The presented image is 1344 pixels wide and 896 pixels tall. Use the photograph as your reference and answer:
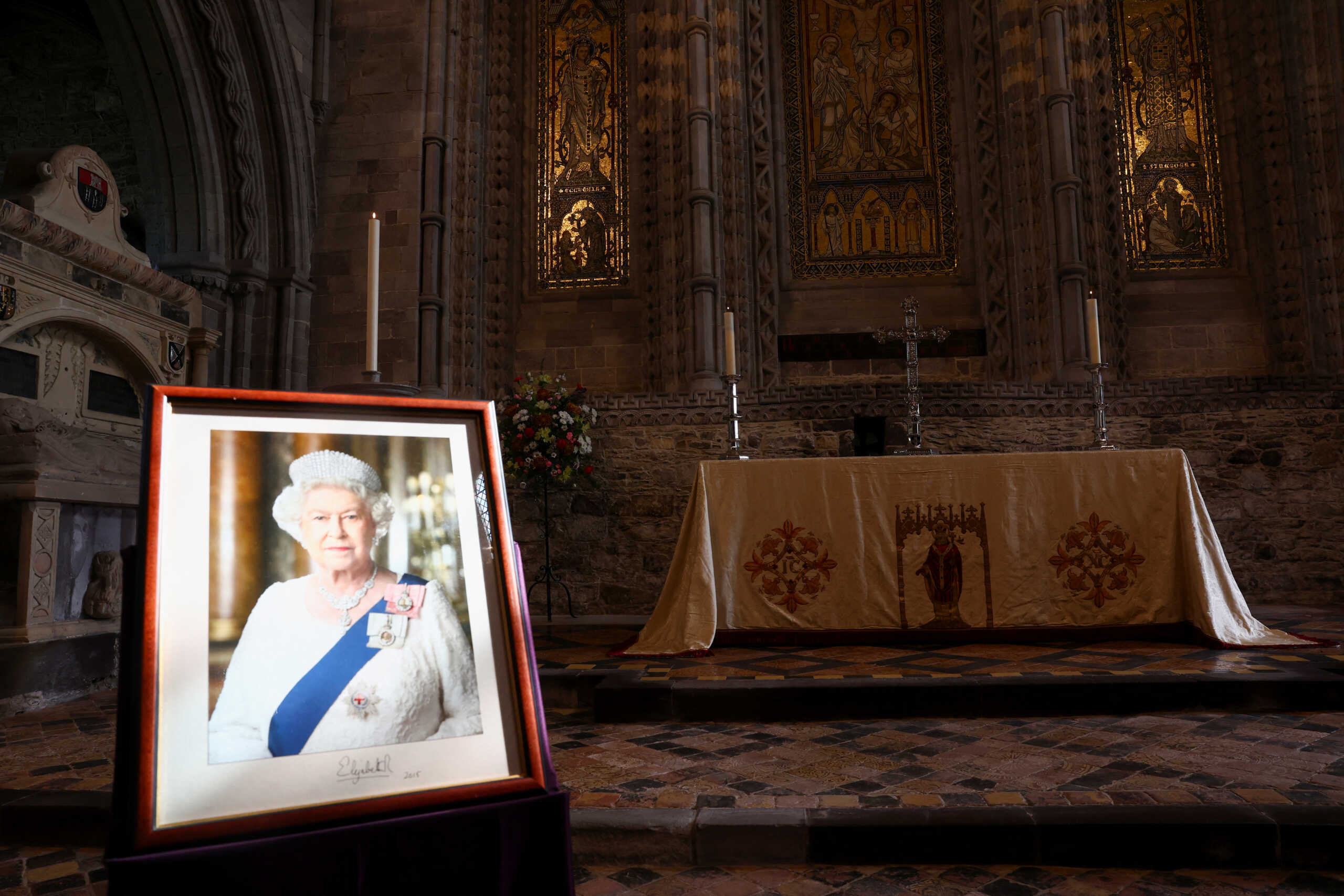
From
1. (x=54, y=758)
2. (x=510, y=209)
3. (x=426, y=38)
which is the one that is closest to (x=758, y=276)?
(x=510, y=209)

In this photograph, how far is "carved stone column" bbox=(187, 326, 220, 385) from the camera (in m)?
6.02

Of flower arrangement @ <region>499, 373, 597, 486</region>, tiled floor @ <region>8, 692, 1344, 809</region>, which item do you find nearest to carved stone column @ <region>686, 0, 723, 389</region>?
flower arrangement @ <region>499, 373, 597, 486</region>

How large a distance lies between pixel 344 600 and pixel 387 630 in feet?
0.27

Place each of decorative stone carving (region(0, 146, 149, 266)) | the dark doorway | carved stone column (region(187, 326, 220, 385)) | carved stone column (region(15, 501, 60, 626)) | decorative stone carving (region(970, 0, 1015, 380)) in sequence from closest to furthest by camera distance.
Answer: carved stone column (region(15, 501, 60, 626)) → decorative stone carving (region(0, 146, 149, 266)) → the dark doorway → carved stone column (region(187, 326, 220, 385)) → decorative stone carving (region(970, 0, 1015, 380))

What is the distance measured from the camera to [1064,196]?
7488 mm

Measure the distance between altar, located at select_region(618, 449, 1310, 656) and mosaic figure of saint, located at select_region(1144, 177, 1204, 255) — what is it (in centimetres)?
452

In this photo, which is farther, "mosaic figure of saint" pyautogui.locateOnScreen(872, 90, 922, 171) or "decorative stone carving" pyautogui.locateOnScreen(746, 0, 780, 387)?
"mosaic figure of saint" pyautogui.locateOnScreen(872, 90, 922, 171)

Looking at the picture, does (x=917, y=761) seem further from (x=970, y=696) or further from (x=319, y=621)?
(x=319, y=621)

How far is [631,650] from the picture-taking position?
4324 millimetres

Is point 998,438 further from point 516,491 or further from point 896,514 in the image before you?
point 516,491

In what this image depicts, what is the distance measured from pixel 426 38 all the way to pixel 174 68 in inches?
84.1

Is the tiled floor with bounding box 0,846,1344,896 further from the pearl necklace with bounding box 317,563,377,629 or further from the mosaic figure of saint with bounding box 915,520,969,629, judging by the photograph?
the mosaic figure of saint with bounding box 915,520,969,629

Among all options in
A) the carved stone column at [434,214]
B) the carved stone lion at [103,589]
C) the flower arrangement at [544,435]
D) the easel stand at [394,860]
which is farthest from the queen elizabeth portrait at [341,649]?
the carved stone column at [434,214]

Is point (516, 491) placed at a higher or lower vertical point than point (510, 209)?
lower
